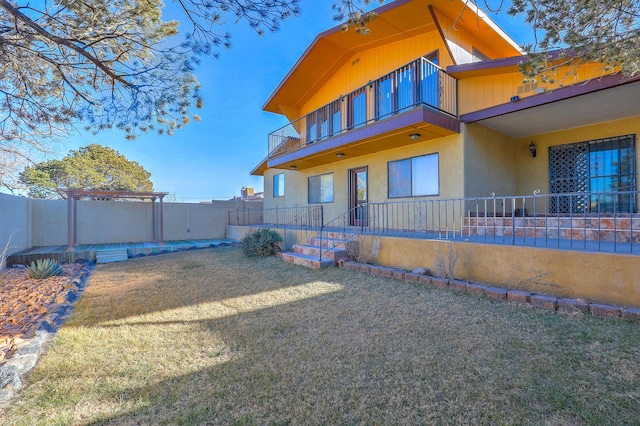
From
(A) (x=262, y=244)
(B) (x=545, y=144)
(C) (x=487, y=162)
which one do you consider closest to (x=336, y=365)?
(A) (x=262, y=244)

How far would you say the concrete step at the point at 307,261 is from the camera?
7.30 m

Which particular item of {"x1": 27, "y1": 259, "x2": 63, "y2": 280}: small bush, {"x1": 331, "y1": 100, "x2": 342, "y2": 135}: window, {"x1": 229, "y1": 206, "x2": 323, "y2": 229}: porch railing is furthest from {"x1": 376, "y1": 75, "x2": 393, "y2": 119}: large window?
{"x1": 27, "y1": 259, "x2": 63, "y2": 280}: small bush

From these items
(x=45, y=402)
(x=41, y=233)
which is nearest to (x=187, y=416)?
(x=45, y=402)

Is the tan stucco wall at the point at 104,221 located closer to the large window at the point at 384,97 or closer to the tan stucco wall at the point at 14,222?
the tan stucco wall at the point at 14,222

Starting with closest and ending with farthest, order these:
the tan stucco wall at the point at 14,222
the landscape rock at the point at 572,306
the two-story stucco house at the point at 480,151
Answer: the landscape rock at the point at 572,306 < the two-story stucco house at the point at 480,151 < the tan stucco wall at the point at 14,222

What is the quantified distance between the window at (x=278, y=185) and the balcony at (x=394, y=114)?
4073 mm

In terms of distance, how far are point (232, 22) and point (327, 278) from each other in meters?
4.82

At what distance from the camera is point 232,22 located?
4.49 metres

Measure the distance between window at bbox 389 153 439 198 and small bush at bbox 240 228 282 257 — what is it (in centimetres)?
395

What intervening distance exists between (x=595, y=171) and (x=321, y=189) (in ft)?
27.7

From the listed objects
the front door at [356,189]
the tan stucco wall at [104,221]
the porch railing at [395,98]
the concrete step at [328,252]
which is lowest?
the concrete step at [328,252]

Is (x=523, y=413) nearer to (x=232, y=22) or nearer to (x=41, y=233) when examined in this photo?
(x=232, y=22)

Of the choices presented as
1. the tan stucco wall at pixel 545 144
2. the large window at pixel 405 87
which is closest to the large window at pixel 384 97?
the large window at pixel 405 87

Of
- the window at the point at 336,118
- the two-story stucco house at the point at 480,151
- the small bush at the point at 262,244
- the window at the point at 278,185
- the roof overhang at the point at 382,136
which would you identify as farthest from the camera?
the window at the point at 278,185
